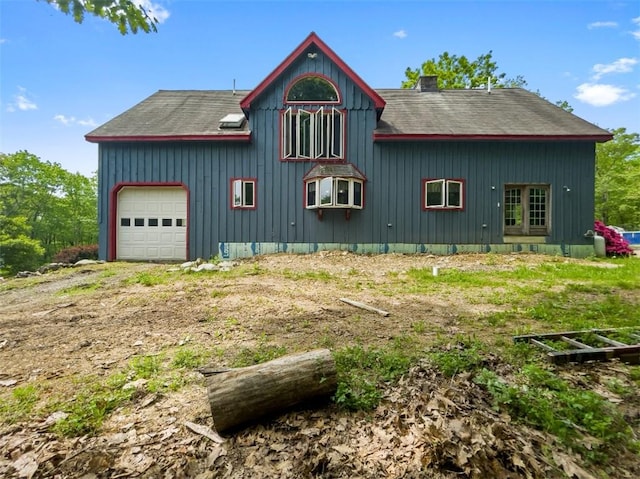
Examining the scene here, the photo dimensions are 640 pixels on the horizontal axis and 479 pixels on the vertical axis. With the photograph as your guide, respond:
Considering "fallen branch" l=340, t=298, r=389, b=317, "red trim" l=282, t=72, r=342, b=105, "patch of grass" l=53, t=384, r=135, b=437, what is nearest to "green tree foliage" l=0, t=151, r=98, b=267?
"red trim" l=282, t=72, r=342, b=105

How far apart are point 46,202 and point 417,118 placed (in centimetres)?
2491

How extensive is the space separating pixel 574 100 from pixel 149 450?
109 feet

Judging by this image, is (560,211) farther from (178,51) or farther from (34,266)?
(34,266)

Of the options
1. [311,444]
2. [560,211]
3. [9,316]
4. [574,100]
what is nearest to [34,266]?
[9,316]

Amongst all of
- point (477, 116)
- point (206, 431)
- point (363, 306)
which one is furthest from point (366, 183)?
point (206, 431)

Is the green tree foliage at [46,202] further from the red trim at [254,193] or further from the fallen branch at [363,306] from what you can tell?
the fallen branch at [363,306]

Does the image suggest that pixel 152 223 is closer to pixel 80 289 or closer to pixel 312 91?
pixel 80 289

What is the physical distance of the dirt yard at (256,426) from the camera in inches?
65.0

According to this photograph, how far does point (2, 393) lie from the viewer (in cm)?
241

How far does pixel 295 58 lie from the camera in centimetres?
961

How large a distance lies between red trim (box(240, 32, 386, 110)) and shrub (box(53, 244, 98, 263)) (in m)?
7.27

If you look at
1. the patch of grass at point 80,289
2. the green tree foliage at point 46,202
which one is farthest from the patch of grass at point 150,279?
the green tree foliage at point 46,202

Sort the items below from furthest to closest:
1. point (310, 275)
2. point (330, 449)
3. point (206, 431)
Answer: point (310, 275), point (206, 431), point (330, 449)

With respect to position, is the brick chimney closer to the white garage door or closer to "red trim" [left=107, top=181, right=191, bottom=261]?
"red trim" [left=107, top=181, right=191, bottom=261]
